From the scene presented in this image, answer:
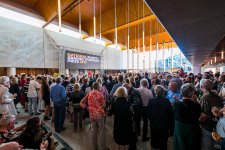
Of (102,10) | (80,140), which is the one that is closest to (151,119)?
(80,140)

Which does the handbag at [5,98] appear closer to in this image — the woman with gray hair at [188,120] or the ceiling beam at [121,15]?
the woman with gray hair at [188,120]

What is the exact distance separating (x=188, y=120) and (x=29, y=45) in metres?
13.3

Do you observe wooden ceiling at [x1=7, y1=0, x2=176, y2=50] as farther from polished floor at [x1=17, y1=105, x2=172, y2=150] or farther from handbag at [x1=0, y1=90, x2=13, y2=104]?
polished floor at [x1=17, y1=105, x2=172, y2=150]

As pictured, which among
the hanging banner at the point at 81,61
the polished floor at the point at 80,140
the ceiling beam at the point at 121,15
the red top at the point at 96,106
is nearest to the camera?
the red top at the point at 96,106

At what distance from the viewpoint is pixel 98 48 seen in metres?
19.8

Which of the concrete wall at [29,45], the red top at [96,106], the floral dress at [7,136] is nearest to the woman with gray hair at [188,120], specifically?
the red top at [96,106]

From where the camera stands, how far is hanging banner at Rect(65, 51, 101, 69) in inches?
585

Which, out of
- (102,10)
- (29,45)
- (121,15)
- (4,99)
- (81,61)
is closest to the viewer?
(4,99)

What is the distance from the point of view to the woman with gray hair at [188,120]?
1.98 m

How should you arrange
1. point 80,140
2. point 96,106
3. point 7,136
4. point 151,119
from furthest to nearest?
point 80,140 → point 96,106 → point 151,119 → point 7,136

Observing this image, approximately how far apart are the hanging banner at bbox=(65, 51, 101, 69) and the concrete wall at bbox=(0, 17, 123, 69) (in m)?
0.85

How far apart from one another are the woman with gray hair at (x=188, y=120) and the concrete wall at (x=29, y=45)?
12239mm

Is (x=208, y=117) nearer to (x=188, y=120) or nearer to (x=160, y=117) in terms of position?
(x=188, y=120)

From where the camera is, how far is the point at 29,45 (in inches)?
481
